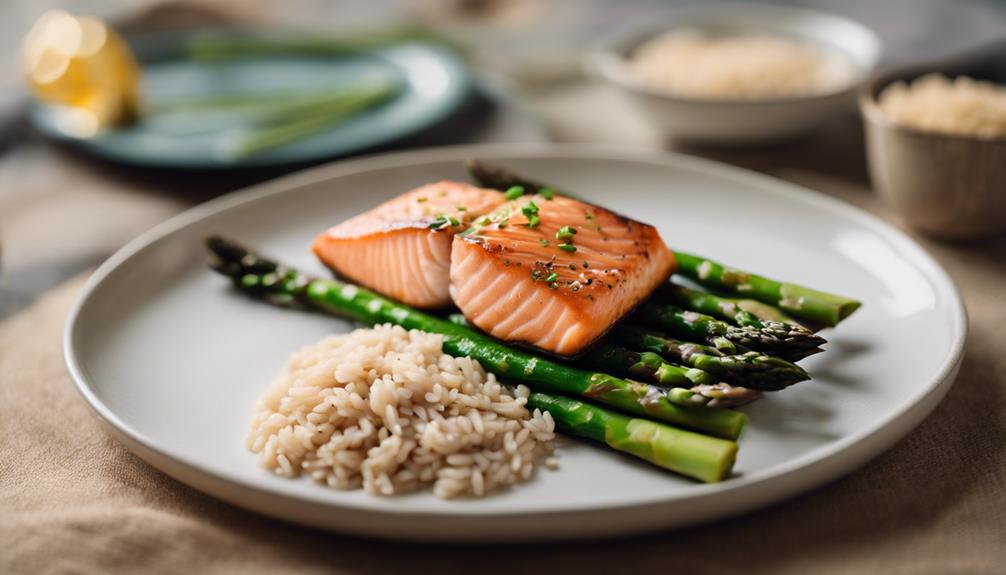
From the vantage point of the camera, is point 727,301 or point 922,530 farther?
point 727,301

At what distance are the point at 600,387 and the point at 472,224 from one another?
3.16 ft

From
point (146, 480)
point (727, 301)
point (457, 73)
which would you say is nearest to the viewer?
point (146, 480)

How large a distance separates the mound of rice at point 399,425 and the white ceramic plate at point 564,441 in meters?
0.07

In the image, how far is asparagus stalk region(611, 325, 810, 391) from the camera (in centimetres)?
287

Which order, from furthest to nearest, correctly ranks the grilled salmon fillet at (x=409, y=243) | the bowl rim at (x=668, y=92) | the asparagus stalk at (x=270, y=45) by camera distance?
the asparagus stalk at (x=270, y=45)
the bowl rim at (x=668, y=92)
the grilled salmon fillet at (x=409, y=243)

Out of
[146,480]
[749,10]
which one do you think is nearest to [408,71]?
[749,10]

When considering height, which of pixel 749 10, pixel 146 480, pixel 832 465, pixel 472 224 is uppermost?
pixel 749 10

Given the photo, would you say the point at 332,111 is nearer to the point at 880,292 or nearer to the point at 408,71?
the point at 408,71

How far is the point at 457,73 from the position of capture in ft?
20.1

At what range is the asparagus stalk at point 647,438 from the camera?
8.39ft

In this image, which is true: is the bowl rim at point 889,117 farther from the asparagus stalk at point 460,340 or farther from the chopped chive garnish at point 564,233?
the asparagus stalk at point 460,340

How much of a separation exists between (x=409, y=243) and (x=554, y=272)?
0.65 meters

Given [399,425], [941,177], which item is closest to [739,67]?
[941,177]

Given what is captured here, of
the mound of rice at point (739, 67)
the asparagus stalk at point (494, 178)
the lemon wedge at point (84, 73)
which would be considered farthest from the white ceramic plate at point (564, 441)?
the lemon wedge at point (84, 73)
